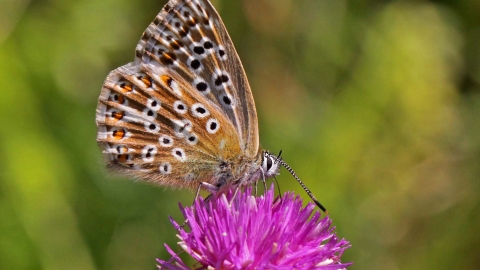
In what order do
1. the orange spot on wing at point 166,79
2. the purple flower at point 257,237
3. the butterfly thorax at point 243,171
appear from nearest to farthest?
the purple flower at point 257,237, the butterfly thorax at point 243,171, the orange spot on wing at point 166,79

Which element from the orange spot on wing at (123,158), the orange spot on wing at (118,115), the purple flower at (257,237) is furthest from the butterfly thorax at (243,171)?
the orange spot on wing at (118,115)

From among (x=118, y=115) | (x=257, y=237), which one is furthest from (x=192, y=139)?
(x=257, y=237)

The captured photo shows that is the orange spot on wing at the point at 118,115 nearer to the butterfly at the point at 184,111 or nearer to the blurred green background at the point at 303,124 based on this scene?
the butterfly at the point at 184,111

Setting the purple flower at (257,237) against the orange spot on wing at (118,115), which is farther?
the orange spot on wing at (118,115)

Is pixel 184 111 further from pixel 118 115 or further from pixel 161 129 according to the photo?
pixel 118 115

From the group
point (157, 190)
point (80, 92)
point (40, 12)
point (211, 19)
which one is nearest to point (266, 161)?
point (211, 19)

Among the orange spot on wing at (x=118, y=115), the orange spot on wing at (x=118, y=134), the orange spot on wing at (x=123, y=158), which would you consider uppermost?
the orange spot on wing at (x=118, y=115)

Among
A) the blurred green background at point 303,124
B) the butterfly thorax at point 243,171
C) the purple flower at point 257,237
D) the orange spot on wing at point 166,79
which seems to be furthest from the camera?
the blurred green background at point 303,124

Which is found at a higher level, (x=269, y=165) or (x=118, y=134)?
(x=269, y=165)
